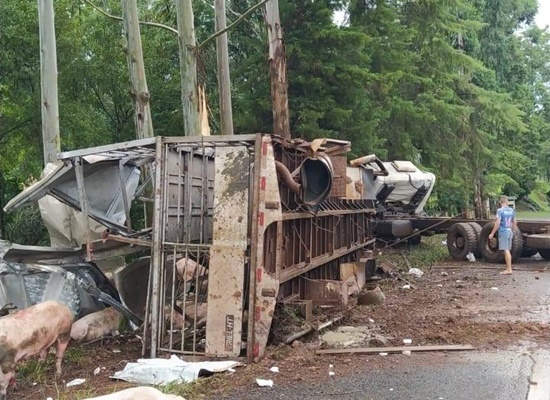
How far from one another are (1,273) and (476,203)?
26.0 metres

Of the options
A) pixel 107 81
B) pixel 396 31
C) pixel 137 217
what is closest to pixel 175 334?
pixel 137 217

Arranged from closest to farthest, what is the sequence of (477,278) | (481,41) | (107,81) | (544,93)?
(477,278) → (107,81) → (481,41) → (544,93)

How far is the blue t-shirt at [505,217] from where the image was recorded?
46.6 ft

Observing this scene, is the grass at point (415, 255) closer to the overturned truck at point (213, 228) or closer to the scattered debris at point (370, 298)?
the scattered debris at point (370, 298)

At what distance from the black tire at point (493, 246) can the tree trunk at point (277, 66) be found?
18.7ft

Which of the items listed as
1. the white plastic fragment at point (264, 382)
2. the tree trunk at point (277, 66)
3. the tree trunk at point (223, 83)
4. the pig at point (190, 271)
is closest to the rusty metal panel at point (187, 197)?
the pig at point (190, 271)

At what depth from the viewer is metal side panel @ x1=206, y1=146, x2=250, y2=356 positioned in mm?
7234

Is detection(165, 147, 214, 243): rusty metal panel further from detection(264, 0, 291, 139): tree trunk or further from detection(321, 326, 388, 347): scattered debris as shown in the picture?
detection(264, 0, 291, 139): tree trunk

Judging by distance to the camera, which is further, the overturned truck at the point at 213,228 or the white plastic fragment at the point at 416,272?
the white plastic fragment at the point at 416,272

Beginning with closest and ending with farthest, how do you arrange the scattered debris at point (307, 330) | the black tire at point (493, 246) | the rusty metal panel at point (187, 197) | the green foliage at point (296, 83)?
the scattered debris at point (307, 330)
the rusty metal panel at point (187, 197)
the black tire at point (493, 246)
the green foliage at point (296, 83)

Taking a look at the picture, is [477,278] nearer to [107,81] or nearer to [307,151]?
[307,151]

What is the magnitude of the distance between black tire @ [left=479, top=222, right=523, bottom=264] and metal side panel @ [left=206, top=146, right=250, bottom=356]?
396 inches

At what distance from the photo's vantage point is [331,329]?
8.60m

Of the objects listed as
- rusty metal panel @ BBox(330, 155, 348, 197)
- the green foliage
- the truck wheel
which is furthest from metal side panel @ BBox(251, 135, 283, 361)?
the truck wheel
